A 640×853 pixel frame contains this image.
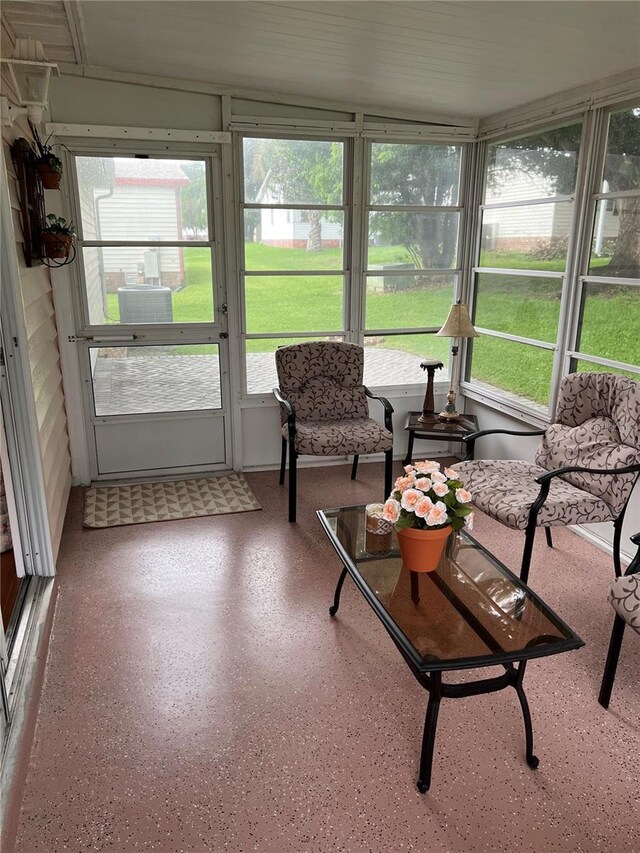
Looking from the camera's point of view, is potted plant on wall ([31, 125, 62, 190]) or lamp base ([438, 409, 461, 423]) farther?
lamp base ([438, 409, 461, 423])

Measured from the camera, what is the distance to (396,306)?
173 inches

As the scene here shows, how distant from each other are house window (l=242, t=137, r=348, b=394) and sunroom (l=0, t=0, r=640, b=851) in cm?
2

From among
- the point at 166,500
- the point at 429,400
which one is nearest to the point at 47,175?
the point at 166,500

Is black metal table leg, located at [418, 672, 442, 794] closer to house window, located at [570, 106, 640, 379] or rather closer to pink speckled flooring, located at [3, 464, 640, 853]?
pink speckled flooring, located at [3, 464, 640, 853]

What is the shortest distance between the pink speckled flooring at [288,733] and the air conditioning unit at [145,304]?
1661 mm

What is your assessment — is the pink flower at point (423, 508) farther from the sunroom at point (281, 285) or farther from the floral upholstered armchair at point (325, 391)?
the floral upholstered armchair at point (325, 391)

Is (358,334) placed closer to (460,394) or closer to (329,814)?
(460,394)

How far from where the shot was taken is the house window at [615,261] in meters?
2.99

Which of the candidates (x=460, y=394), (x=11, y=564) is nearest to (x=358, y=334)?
(x=460, y=394)

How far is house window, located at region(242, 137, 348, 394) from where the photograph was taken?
3.97 m

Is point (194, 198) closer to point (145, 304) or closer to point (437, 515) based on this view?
point (145, 304)

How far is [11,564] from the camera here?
9.27 ft

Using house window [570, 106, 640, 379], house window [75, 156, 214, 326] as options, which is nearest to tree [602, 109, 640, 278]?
house window [570, 106, 640, 379]

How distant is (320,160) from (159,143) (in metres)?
1.01
